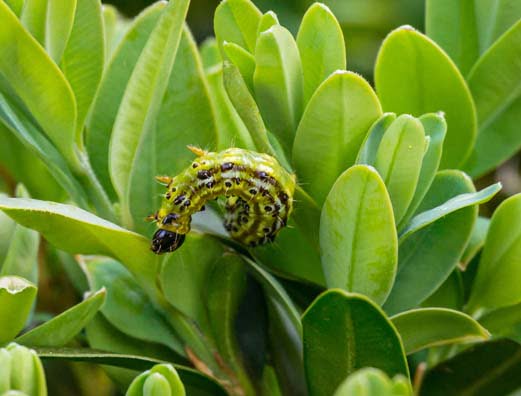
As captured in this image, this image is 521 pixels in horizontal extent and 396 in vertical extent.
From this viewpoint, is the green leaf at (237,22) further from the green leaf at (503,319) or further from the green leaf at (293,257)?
the green leaf at (503,319)

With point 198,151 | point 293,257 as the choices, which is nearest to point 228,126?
point 198,151

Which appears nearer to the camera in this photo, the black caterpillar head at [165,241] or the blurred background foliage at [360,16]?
the black caterpillar head at [165,241]

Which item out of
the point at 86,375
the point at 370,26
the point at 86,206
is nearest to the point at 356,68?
the point at 370,26

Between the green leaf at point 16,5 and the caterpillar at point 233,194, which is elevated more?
the green leaf at point 16,5

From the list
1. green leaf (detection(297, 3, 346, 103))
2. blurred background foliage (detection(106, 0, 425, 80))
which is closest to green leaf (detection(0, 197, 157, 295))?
green leaf (detection(297, 3, 346, 103))

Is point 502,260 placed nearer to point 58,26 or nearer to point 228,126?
point 228,126

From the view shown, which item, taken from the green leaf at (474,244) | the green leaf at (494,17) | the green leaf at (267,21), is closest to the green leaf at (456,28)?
the green leaf at (494,17)
